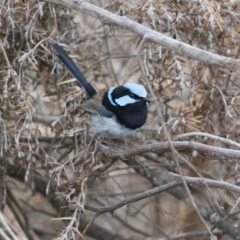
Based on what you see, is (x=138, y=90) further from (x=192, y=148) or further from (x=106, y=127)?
(x=192, y=148)

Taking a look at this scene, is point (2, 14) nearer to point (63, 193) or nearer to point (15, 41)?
point (15, 41)

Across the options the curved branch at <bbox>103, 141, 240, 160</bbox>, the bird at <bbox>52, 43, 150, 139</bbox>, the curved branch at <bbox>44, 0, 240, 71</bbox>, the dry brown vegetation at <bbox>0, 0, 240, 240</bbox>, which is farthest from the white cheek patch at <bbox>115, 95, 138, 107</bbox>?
the curved branch at <bbox>44, 0, 240, 71</bbox>

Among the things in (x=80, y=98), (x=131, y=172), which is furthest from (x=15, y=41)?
(x=131, y=172)

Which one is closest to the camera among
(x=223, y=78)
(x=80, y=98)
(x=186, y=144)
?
(x=186, y=144)

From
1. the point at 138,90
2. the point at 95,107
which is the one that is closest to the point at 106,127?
the point at 95,107

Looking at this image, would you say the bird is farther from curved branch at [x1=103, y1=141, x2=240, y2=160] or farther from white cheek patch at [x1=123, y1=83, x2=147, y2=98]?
curved branch at [x1=103, y1=141, x2=240, y2=160]

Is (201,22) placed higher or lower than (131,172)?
higher

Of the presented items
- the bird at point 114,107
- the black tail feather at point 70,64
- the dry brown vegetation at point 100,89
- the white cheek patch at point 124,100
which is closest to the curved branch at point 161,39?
the dry brown vegetation at point 100,89

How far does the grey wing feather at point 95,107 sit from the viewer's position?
118 inches

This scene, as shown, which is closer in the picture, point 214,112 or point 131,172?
point 214,112

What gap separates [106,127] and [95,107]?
0.11 m

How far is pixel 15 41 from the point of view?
3076 mm

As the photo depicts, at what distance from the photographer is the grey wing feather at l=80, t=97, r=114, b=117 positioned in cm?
300

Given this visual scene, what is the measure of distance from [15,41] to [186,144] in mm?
1146
